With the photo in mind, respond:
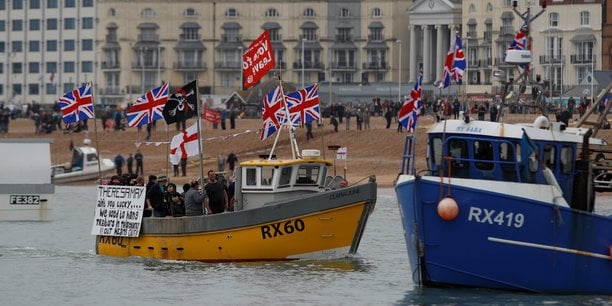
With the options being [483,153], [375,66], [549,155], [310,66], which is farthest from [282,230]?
[310,66]

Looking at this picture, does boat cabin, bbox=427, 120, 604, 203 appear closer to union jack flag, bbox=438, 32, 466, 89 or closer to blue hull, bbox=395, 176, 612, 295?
Answer: blue hull, bbox=395, 176, 612, 295

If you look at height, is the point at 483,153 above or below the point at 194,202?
above

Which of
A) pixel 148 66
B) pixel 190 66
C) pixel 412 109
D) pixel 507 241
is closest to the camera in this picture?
pixel 507 241

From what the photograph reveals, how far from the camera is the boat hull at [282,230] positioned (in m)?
48.6

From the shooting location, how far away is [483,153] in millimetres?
41750

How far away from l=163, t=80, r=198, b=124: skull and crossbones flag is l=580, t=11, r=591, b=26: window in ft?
365

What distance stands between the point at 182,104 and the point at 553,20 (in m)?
111

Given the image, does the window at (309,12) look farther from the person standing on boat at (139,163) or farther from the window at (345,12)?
the person standing on boat at (139,163)

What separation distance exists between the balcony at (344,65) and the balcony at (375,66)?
41.4 inches

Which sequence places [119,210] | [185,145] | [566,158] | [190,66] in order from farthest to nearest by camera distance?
1. [190,66]
2. [185,145]
3. [119,210]
4. [566,158]

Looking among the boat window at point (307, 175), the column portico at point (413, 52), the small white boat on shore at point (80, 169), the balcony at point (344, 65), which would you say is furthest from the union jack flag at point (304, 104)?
the balcony at point (344, 65)

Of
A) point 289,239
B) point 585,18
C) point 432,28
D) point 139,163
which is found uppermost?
point 585,18

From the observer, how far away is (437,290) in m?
42.9

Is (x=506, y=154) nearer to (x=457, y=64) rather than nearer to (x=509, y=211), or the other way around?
(x=509, y=211)
